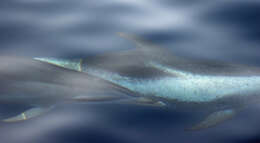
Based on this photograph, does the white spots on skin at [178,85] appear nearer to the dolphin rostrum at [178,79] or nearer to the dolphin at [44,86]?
the dolphin rostrum at [178,79]

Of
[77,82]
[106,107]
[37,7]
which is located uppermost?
[37,7]

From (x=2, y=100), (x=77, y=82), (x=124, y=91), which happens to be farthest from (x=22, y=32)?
(x=124, y=91)

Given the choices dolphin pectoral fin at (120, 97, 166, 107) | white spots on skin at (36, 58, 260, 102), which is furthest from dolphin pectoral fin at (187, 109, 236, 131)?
dolphin pectoral fin at (120, 97, 166, 107)

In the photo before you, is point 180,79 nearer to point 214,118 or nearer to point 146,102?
point 146,102

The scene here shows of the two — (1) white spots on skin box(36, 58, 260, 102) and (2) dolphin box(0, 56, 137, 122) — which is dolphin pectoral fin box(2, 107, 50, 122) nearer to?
(2) dolphin box(0, 56, 137, 122)

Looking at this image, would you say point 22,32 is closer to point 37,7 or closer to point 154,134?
point 37,7

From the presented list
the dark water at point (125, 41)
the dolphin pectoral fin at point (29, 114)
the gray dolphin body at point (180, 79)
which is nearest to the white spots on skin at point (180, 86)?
the gray dolphin body at point (180, 79)
